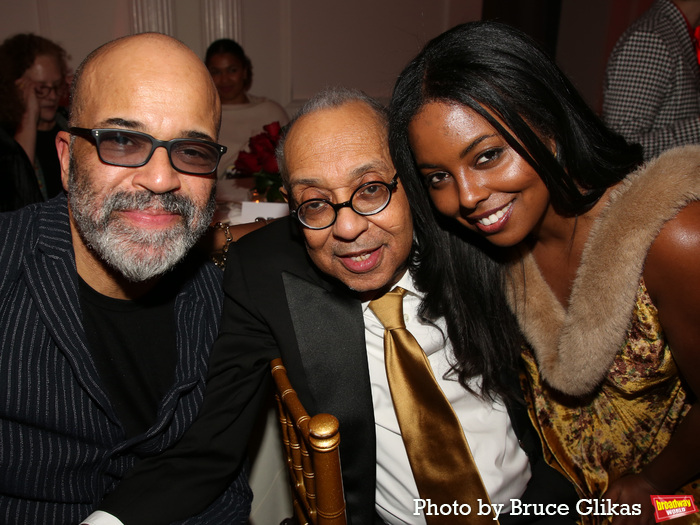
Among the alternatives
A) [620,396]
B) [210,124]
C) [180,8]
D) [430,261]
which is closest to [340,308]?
[430,261]

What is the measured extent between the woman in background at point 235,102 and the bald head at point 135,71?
11.6ft

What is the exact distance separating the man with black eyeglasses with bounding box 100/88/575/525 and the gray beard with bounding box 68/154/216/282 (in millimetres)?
239

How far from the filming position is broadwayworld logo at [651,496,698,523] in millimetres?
1688

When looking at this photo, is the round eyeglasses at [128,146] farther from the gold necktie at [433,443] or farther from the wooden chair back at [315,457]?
the gold necktie at [433,443]

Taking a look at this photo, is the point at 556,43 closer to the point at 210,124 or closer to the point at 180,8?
Result: the point at 180,8

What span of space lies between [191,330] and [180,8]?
14.5 feet

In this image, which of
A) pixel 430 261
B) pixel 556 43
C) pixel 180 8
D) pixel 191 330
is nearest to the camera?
pixel 191 330

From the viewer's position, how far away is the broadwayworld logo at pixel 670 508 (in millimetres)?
1688

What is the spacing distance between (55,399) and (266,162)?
1.60 m

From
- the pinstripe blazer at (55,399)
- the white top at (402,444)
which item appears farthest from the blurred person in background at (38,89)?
the white top at (402,444)

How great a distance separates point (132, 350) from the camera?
65.2 inches

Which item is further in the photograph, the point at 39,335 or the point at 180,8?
the point at 180,8

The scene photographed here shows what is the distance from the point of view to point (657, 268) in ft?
4.72

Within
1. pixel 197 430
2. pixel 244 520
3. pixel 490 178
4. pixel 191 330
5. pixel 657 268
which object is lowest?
pixel 244 520
